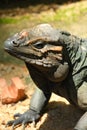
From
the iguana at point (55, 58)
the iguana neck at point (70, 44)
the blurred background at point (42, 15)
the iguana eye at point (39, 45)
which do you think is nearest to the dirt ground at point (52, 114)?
the iguana at point (55, 58)

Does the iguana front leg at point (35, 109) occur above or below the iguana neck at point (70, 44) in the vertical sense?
below

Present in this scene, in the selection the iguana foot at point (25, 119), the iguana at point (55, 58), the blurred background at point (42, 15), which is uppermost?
the iguana at point (55, 58)

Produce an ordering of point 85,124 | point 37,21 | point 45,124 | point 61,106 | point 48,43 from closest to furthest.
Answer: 1. point 48,43
2. point 85,124
3. point 45,124
4. point 61,106
5. point 37,21

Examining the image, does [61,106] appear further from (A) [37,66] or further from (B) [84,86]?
(A) [37,66]

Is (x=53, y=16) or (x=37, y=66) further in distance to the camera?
(x=53, y=16)

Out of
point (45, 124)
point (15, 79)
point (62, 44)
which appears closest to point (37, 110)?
point (45, 124)

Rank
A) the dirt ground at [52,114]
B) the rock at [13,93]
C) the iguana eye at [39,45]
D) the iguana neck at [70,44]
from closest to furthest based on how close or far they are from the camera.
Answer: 1. the iguana eye at [39,45]
2. the iguana neck at [70,44]
3. the dirt ground at [52,114]
4. the rock at [13,93]

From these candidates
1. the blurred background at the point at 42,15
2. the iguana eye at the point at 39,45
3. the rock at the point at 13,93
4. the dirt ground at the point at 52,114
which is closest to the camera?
the iguana eye at the point at 39,45

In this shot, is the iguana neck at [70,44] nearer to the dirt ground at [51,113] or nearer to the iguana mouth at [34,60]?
the iguana mouth at [34,60]
